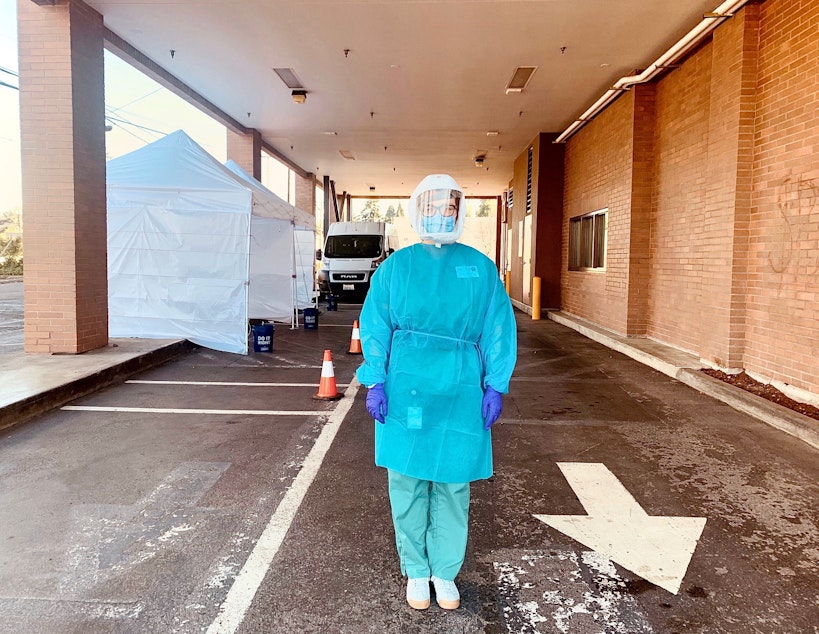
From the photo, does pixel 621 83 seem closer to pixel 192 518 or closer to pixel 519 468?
pixel 519 468

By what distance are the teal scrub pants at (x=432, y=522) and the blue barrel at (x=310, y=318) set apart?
35.7ft

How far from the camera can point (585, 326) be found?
13555 mm

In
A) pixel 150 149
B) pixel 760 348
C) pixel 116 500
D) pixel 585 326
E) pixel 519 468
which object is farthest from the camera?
pixel 585 326

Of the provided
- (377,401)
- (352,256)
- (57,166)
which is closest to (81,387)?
(57,166)

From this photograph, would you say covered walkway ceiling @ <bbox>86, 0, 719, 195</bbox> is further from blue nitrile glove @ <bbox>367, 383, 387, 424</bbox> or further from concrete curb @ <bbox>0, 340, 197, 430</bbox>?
blue nitrile glove @ <bbox>367, 383, 387, 424</bbox>

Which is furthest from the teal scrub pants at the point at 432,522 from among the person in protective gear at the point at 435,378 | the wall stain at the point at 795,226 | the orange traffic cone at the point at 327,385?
the wall stain at the point at 795,226

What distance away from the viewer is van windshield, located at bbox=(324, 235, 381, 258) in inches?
853

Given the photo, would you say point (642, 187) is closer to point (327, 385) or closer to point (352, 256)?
point (327, 385)

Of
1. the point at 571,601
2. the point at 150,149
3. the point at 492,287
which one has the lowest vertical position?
the point at 571,601

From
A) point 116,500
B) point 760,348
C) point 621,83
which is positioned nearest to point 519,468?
point 116,500

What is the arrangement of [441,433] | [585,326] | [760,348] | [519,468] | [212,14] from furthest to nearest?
1. [585,326]
2. [212,14]
3. [760,348]
4. [519,468]
5. [441,433]

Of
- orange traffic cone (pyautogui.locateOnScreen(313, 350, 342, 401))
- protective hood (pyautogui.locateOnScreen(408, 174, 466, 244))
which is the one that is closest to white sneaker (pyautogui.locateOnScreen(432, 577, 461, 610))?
protective hood (pyautogui.locateOnScreen(408, 174, 466, 244))

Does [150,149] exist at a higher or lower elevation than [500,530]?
higher

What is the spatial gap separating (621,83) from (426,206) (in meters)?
9.74
